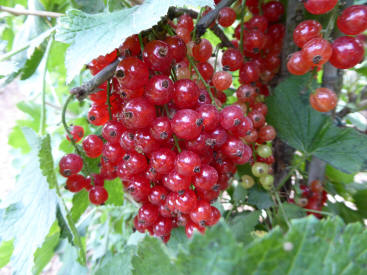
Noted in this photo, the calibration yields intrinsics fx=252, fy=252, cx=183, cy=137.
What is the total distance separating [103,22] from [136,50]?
0.08 m

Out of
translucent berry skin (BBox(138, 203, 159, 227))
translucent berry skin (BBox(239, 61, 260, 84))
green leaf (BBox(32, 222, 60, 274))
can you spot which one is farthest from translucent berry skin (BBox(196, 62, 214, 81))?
green leaf (BBox(32, 222, 60, 274))

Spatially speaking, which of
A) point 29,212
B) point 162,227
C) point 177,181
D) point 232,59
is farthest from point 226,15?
point 29,212

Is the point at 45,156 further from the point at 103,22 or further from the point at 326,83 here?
the point at 326,83

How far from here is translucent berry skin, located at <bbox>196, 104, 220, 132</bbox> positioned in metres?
0.48

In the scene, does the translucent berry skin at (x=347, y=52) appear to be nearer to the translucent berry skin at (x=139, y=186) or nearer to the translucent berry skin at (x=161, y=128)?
the translucent berry skin at (x=161, y=128)

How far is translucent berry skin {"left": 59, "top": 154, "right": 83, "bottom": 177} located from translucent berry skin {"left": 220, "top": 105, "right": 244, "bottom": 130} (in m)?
0.38

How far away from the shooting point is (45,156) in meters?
0.54

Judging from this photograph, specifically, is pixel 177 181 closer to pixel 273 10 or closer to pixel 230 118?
pixel 230 118

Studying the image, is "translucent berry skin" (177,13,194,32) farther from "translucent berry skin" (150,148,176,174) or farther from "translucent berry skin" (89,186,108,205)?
"translucent berry skin" (89,186,108,205)

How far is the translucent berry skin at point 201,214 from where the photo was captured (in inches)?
19.8

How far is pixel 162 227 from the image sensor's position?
1.90ft

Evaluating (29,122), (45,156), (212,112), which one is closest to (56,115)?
(29,122)

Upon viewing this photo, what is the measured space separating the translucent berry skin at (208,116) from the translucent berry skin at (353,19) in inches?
12.8

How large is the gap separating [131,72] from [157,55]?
0.06m
